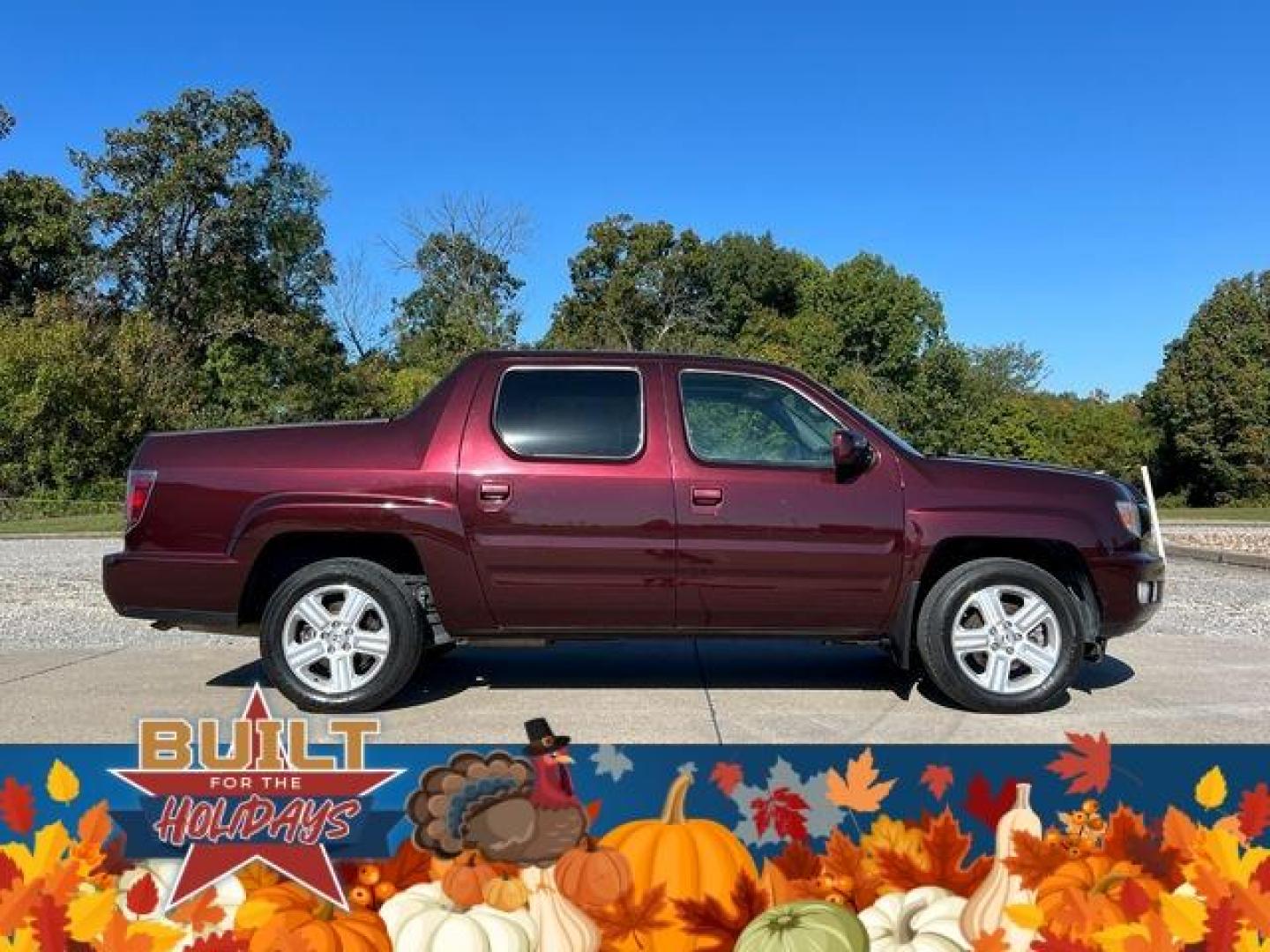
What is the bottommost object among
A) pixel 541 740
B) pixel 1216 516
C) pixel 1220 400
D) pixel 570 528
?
pixel 1216 516

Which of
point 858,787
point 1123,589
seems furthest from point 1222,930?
point 1123,589

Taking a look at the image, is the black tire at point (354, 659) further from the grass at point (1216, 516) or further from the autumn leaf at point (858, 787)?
the grass at point (1216, 516)

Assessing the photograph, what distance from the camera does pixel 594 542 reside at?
5234 mm

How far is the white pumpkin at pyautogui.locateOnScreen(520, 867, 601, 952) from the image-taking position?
1284mm

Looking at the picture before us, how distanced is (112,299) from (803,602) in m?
34.6

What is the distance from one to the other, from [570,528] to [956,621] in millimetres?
Result: 1854

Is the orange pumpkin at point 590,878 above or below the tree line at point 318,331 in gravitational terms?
below

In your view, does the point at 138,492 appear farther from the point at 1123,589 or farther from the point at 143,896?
the point at 1123,589

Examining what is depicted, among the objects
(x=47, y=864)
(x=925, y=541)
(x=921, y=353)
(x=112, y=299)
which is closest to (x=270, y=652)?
(x=925, y=541)

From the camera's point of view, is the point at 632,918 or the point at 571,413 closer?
the point at 632,918

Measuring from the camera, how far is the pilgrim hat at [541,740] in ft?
4.22

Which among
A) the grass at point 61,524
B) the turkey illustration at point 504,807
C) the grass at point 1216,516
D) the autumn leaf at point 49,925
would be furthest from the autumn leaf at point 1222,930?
the grass at point 1216,516

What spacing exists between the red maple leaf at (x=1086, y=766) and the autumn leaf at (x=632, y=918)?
0.49 metres

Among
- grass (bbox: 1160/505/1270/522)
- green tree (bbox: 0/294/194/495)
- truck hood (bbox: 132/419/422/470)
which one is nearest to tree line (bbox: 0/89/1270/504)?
green tree (bbox: 0/294/194/495)
